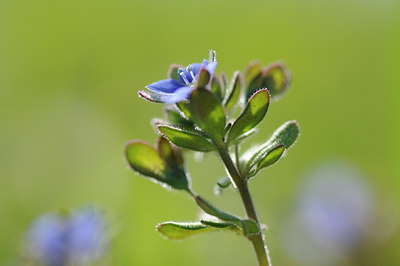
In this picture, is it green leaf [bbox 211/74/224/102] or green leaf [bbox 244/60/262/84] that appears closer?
green leaf [bbox 211/74/224/102]

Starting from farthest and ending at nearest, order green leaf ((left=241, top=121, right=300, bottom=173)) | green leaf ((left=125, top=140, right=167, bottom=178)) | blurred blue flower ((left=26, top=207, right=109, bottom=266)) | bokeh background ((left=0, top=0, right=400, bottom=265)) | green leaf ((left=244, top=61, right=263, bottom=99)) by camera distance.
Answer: bokeh background ((left=0, top=0, right=400, bottom=265))
blurred blue flower ((left=26, top=207, right=109, bottom=266))
green leaf ((left=244, top=61, right=263, bottom=99))
green leaf ((left=125, top=140, right=167, bottom=178))
green leaf ((left=241, top=121, right=300, bottom=173))

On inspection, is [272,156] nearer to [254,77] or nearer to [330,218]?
[254,77]

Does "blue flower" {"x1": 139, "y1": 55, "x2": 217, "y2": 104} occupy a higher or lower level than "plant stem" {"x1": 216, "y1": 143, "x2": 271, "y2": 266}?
higher

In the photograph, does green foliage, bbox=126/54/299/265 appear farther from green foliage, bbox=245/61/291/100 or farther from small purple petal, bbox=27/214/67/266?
small purple petal, bbox=27/214/67/266

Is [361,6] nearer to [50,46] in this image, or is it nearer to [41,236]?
[50,46]

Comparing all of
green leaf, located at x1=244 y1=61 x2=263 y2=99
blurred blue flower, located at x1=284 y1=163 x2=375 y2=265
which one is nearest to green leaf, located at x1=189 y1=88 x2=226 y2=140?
green leaf, located at x1=244 y1=61 x2=263 y2=99

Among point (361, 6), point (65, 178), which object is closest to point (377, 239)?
point (65, 178)

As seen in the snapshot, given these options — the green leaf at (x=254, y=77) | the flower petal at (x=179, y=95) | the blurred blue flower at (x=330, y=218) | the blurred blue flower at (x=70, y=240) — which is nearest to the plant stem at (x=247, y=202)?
the flower petal at (x=179, y=95)
